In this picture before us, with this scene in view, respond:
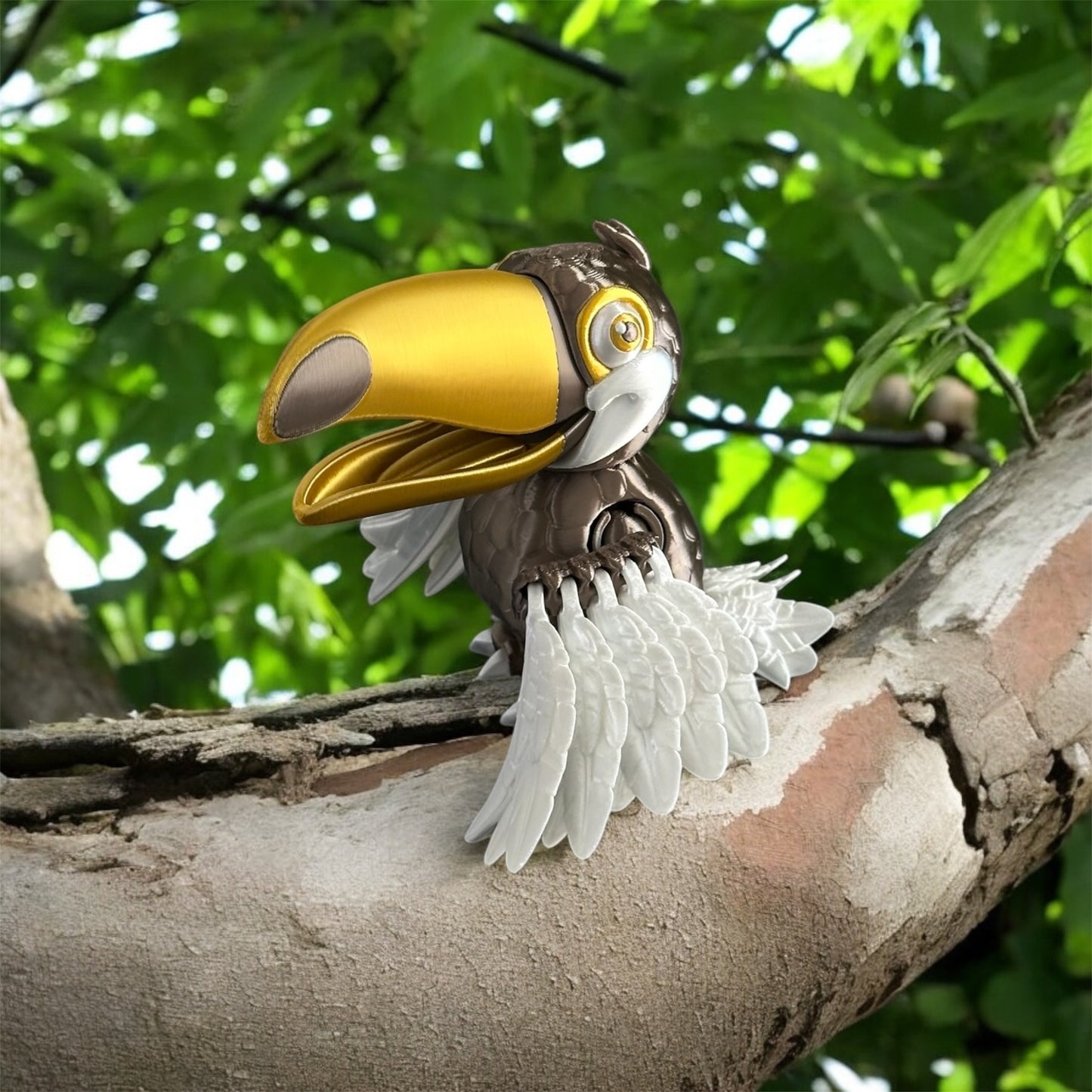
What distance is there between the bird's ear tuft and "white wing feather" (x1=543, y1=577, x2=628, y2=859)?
0.75ft

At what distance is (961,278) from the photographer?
1071 millimetres

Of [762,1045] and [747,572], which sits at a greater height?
[747,572]

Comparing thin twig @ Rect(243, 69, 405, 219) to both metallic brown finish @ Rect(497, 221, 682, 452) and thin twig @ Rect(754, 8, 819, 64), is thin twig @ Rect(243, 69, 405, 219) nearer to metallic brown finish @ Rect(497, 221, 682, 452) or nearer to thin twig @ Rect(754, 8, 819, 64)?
thin twig @ Rect(754, 8, 819, 64)

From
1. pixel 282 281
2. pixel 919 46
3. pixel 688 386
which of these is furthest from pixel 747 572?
pixel 919 46

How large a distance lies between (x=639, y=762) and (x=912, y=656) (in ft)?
0.60

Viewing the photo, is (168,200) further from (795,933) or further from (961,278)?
(795,933)

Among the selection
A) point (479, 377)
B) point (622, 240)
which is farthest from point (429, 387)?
point (622, 240)

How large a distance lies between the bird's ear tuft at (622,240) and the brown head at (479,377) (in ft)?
0.04

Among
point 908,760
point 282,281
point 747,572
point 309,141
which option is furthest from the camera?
point 309,141

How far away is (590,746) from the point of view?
62cm

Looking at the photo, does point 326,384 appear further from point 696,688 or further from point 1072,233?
point 1072,233

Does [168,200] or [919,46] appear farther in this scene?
[919,46]

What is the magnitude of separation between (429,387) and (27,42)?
101cm

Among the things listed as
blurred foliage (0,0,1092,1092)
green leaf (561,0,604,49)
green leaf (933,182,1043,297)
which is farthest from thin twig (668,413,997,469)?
green leaf (561,0,604,49)
